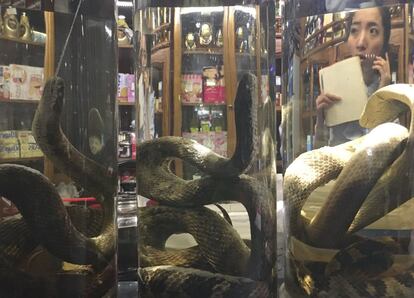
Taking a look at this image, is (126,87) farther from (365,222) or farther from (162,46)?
(365,222)

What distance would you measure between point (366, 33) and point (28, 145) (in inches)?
10.8

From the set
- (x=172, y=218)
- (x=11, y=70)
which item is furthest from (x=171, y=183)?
(x=11, y=70)

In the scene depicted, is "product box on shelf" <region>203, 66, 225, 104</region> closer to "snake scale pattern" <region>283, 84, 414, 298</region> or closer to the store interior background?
the store interior background

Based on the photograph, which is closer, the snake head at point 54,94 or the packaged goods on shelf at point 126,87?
the snake head at point 54,94

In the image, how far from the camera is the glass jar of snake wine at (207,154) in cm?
40

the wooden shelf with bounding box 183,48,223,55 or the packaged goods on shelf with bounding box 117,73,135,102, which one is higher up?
the wooden shelf with bounding box 183,48,223,55

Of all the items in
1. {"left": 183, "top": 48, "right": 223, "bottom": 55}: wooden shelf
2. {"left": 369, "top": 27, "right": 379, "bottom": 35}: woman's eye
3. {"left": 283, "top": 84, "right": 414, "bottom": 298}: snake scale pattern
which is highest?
{"left": 369, "top": 27, "right": 379, "bottom": 35}: woman's eye

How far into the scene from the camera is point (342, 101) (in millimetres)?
462

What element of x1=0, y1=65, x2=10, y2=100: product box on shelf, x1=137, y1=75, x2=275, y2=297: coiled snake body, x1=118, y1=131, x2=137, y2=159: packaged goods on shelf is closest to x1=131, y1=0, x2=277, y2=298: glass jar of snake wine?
x1=137, y1=75, x2=275, y2=297: coiled snake body

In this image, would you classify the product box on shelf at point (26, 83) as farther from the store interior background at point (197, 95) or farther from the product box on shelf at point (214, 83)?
the product box on shelf at point (214, 83)

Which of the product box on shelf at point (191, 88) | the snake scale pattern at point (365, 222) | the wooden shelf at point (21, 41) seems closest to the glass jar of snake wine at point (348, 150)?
the snake scale pattern at point (365, 222)

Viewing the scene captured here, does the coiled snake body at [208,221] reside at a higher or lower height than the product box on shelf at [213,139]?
lower

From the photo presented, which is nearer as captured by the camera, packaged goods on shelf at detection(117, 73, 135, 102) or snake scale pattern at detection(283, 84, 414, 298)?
snake scale pattern at detection(283, 84, 414, 298)

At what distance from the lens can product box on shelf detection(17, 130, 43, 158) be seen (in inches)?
16.1
